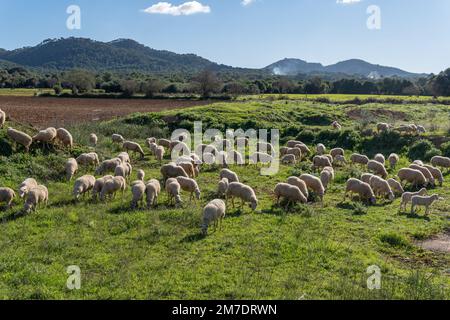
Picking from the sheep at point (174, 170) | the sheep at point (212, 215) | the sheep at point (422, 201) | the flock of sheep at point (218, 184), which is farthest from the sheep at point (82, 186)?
the sheep at point (422, 201)

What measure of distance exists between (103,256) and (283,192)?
268 inches

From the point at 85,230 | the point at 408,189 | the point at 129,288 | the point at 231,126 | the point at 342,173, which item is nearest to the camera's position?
the point at 129,288

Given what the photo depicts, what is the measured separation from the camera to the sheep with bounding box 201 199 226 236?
12.0 m

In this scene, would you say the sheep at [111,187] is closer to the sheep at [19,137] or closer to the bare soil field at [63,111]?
the sheep at [19,137]

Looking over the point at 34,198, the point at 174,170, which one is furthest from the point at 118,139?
the point at 34,198

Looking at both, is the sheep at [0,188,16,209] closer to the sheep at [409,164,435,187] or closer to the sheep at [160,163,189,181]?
the sheep at [160,163,189,181]

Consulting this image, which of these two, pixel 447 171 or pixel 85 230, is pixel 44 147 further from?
pixel 447 171

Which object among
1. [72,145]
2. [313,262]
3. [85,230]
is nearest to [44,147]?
[72,145]

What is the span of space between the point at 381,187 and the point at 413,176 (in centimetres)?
256

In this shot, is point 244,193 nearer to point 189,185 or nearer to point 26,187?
point 189,185

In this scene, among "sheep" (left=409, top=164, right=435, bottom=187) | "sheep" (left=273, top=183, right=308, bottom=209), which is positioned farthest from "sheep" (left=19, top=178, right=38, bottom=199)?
"sheep" (left=409, top=164, right=435, bottom=187)

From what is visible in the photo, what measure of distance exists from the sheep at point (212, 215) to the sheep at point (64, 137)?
10.2 m

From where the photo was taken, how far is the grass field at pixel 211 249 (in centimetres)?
879

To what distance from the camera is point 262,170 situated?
2092 centimetres
